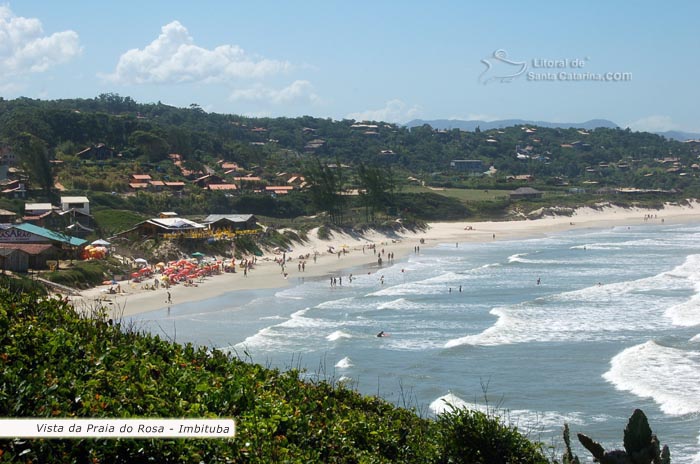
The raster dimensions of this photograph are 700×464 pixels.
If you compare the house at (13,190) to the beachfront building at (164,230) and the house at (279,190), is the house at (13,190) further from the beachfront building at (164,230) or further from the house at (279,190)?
the house at (279,190)

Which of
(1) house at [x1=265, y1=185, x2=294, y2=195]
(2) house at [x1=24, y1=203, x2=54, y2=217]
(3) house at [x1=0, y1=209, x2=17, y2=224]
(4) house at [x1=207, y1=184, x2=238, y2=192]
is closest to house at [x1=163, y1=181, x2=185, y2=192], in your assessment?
(4) house at [x1=207, y1=184, x2=238, y2=192]

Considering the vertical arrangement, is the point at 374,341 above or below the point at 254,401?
below

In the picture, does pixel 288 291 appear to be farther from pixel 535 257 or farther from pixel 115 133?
pixel 115 133

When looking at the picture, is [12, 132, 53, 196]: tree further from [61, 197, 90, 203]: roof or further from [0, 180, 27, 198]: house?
[61, 197, 90, 203]: roof

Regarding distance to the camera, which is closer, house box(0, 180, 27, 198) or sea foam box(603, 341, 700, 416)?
sea foam box(603, 341, 700, 416)

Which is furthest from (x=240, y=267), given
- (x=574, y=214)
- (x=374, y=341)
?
(x=574, y=214)

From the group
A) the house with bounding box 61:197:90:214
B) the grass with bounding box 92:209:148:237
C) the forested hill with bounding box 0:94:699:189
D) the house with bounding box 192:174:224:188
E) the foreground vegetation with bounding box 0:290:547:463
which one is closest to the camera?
the foreground vegetation with bounding box 0:290:547:463

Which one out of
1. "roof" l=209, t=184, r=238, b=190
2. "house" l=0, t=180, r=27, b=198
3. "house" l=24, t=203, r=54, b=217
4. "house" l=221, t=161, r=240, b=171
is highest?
"house" l=221, t=161, r=240, b=171
